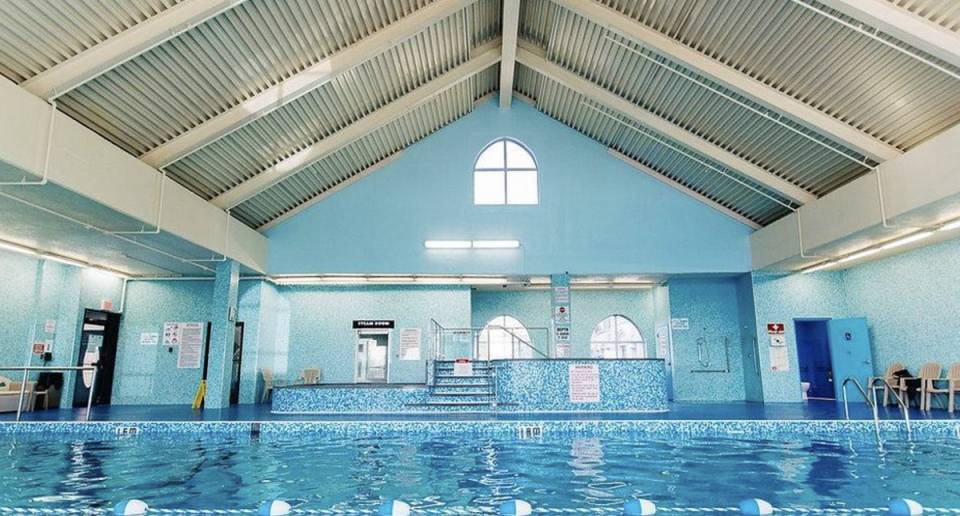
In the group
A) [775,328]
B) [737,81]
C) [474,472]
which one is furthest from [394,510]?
[775,328]

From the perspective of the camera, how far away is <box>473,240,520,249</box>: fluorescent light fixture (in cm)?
1238

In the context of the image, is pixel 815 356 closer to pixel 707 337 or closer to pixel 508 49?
pixel 707 337

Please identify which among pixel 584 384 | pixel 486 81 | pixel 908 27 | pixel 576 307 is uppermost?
pixel 486 81

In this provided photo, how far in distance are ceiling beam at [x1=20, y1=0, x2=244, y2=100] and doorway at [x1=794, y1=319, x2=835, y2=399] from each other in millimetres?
14191

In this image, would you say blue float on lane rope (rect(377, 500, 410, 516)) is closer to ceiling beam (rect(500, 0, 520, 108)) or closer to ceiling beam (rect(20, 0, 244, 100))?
ceiling beam (rect(20, 0, 244, 100))

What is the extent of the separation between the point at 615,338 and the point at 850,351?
19.7 ft

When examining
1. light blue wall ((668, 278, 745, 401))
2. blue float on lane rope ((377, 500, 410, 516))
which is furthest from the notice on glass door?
blue float on lane rope ((377, 500, 410, 516))

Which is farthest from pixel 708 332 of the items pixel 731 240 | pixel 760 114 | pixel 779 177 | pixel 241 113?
pixel 241 113

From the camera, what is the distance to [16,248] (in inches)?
394

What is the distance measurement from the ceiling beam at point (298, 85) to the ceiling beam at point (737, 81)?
2.06 metres

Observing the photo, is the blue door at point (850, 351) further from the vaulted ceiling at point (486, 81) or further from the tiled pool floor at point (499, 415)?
the vaulted ceiling at point (486, 81)

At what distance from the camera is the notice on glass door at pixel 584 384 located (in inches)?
398

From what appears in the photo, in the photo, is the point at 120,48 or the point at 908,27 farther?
the point at 120,48

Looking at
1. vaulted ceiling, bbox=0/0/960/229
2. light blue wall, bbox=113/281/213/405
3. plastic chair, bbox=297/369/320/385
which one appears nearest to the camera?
vaulted ceiling, bbox=0/0/960/229
